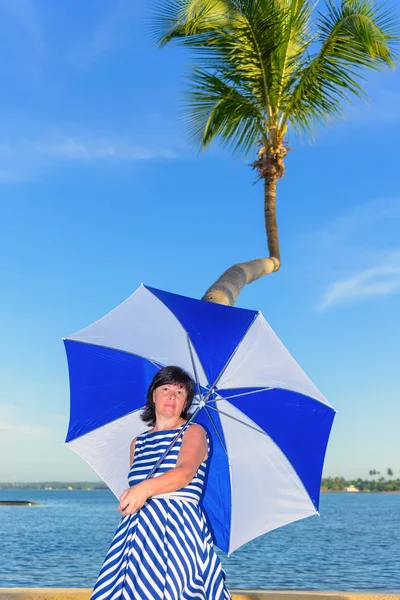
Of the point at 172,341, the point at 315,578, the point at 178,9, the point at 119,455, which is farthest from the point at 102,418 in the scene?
the point at 315,578

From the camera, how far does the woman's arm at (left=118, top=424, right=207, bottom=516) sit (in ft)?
10.3

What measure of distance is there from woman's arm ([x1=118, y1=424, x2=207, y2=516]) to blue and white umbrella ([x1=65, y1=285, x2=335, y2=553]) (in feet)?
1.69

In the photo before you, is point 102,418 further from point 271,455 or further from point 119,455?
point 271,455

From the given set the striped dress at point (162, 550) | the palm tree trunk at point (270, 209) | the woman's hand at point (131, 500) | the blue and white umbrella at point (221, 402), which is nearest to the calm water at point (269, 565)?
the palm tree trunk at point (270, 209)

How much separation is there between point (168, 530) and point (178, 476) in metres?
0.35

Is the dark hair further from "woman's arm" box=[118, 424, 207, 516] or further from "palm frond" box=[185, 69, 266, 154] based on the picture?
"palm frond" box=[185, 69, 266, 154]

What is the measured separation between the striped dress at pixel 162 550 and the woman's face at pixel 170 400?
0.41 ft

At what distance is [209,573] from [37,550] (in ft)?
112

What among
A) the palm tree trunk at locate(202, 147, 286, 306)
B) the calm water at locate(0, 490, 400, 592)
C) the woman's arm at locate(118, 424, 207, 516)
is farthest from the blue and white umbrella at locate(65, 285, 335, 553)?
the calm water at locate(0, 490, 400, 592)

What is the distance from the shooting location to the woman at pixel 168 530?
11.8 feet

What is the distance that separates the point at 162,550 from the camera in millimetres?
3652

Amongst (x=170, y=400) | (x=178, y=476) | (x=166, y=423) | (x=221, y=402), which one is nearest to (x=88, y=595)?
(x=221, y=402)

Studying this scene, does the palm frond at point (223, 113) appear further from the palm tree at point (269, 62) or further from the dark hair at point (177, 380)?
the dark hair at point (177, 380)

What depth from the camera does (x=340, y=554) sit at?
34875mm
